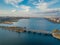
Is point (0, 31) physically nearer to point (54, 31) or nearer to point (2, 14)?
point (2, 14)

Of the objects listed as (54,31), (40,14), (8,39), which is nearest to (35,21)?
(40,14)

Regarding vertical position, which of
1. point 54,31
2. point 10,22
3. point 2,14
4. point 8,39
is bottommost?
point 8,39

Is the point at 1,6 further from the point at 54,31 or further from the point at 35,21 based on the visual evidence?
the point at 54,31

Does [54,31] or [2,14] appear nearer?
[54,31]

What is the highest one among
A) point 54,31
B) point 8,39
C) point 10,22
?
point 10,22

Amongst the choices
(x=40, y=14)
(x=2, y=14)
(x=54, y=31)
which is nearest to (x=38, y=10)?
(x=40, y=14)

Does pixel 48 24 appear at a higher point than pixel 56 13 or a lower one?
lower
